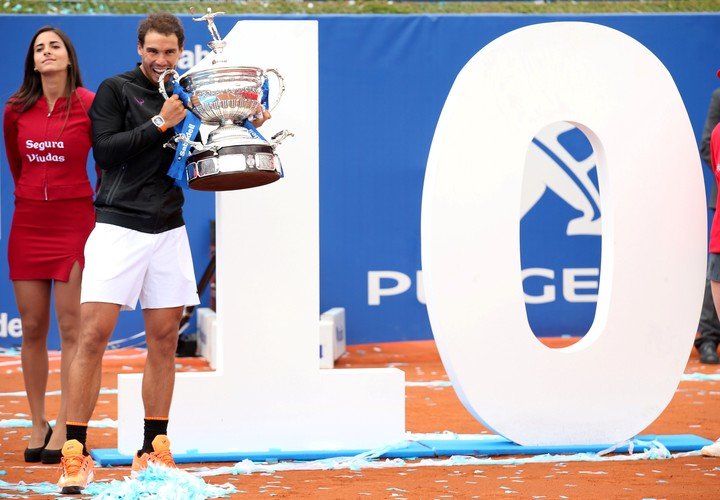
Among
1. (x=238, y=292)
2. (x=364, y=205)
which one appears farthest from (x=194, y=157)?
(x=364, y=205)

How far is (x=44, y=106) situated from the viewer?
4.92m

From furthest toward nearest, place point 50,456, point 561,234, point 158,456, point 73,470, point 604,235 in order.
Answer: point 561,234, point 604,235, point 50,456, point 158,456, point 73,470

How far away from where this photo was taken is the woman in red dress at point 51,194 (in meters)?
4.86

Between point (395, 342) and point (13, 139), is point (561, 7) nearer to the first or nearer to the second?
point (395, 342)

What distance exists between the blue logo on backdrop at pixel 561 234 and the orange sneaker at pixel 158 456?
207 inches

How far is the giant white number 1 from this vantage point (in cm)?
492

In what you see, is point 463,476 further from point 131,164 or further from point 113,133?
point 113,133

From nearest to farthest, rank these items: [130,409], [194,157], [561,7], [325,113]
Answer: [194,157] < [130,409] < [325,113] < [561,7]

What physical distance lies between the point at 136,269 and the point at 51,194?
2.64 feet

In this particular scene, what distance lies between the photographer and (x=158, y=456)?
4348 mm

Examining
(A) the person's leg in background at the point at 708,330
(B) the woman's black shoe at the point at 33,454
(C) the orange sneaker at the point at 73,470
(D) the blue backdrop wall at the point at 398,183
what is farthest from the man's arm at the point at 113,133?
(A) the person's leg in background at the point at 708,330

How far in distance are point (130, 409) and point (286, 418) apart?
2.36 ft

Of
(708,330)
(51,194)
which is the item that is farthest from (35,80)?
(708,330)

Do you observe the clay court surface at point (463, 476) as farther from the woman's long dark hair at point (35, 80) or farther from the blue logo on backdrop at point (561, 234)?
the blue logo on backdrop at point (561, 234)
